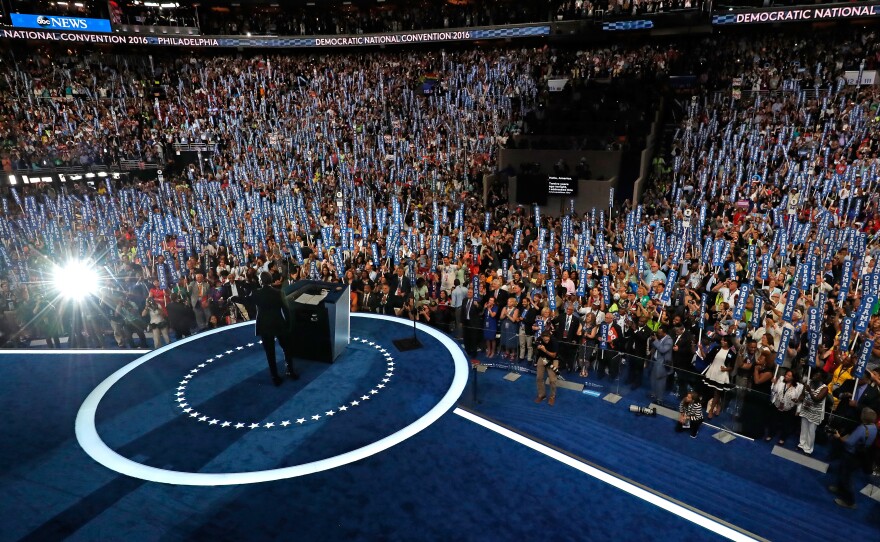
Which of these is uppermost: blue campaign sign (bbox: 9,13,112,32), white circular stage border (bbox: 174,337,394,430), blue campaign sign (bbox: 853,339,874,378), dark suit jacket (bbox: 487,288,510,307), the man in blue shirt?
blue campaign sign (bbox: 9,13,112,32)

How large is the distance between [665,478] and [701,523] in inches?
70.1

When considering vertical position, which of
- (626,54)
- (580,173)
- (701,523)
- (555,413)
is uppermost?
(626,54)

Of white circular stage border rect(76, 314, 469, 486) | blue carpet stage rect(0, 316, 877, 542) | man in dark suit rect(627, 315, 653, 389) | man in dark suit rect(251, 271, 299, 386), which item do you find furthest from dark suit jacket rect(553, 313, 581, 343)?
man in dark suit rect(251, 271, 299, 386)

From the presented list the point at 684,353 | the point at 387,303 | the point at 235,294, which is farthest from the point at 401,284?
the point at 684,353

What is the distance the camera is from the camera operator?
921 centimetres

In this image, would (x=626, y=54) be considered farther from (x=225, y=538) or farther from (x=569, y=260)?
(x=225, y=538)

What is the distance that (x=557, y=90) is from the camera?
2712cm

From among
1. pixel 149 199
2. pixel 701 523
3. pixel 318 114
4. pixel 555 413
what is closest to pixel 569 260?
pixel 555 413

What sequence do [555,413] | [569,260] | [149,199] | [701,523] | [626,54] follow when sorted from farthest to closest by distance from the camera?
[626,54]
[149,199]
[569,260]
[555,413]
[701,523]

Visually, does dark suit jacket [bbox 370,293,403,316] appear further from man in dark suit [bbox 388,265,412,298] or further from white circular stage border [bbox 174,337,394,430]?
white circular stage border [bbox 174,337,394,430]

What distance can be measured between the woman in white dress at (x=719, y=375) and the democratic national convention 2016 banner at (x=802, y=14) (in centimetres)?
2327

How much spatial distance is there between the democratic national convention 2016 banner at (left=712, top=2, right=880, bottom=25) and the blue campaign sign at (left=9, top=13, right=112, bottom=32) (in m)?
33.8

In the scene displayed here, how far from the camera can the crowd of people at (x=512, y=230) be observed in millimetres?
9016

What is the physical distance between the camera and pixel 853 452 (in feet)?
21.9
